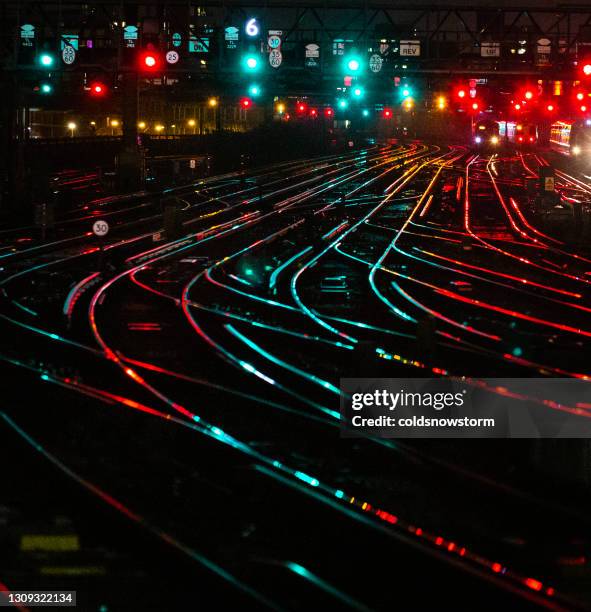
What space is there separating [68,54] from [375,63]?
14.7 meters

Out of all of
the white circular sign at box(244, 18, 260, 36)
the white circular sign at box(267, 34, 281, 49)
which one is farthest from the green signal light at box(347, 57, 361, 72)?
the white circular sign at box(244, 18, 260, 36)

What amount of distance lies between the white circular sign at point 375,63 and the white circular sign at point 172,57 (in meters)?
10.2

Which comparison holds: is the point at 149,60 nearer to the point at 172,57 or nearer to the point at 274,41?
the point at 172,57

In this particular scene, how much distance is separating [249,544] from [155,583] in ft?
3.33

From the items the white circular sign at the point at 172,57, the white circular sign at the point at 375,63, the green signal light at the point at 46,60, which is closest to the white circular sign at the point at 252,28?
the white circular sign at the point at 172,57

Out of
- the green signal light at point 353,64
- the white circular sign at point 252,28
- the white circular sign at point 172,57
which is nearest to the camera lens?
the white circular sign at point 172,57

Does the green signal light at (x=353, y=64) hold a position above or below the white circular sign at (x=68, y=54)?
below

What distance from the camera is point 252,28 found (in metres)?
43.6

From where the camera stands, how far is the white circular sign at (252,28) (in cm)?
4347

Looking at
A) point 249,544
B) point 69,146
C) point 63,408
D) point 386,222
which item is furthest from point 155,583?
point 69,146

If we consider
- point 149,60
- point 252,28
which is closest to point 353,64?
point 252,28

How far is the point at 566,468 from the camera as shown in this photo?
9.60 metres

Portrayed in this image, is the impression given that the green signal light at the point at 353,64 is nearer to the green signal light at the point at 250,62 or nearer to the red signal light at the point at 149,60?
the green signal light at the point at 250,62

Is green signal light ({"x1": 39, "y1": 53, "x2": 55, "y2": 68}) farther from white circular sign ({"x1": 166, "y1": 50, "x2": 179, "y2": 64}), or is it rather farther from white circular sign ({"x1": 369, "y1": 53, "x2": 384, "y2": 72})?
white circular sign ({"x1": 369, "y1": 53, "x2": 384, "y2": 72})
